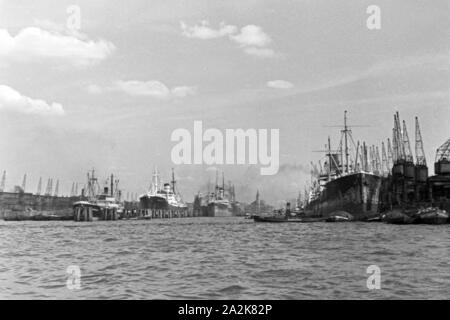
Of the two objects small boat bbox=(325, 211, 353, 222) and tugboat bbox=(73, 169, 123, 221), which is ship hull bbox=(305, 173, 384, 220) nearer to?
small boat bbox=(325, 211, 353, 222)

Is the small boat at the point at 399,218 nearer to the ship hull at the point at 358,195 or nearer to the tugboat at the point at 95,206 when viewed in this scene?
the ship hull at the point at 358,195

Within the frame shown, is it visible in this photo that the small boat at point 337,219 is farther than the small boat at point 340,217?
No

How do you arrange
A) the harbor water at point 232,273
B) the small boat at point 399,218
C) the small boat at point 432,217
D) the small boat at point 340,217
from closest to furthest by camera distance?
1. the harbor water at point 232,273
2. the small boat at point 432,217
3. the small boat at point 399,218
4. the small boat at point 340,217

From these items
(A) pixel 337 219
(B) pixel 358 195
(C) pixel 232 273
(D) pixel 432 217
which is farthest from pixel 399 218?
(C) pixel 232 273

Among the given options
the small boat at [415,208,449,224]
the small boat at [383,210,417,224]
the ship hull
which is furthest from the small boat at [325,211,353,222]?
the small boat at [415,208,449,224]

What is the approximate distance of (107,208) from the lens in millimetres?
163750

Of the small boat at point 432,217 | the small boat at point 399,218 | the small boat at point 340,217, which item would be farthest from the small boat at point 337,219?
the small boat at point 432,217

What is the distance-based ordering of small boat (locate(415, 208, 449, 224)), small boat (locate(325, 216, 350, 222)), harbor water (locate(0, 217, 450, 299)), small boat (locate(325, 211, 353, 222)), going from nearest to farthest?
harbor water (locate(0, 217, 450, 299)) < small boat (locate(415, 208, 449, 224)) < small boat (locate(325, 216, 350, 222)) < small boat (locate(325, 211, 353, 222))

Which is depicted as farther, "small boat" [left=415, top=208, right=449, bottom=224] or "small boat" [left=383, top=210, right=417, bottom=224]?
"small boat" [left=383, top=210, right=417, bottom=224]

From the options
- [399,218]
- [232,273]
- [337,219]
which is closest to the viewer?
[232,273]

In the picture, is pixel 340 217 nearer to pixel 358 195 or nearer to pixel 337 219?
pixel 337 219

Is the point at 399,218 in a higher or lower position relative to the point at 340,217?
lower

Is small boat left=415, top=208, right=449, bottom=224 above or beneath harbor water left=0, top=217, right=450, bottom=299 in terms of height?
above

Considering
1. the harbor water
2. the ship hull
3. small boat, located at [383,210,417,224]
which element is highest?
the ship hull
